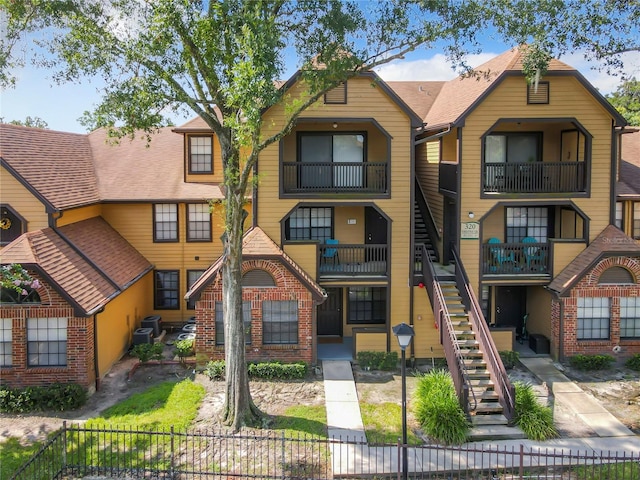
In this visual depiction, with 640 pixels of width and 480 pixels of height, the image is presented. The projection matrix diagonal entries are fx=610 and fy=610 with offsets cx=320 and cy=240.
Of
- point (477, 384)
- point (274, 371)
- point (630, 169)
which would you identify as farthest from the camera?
point (630, 169)

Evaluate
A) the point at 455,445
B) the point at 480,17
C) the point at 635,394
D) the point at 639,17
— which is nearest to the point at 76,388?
the point at 455,445

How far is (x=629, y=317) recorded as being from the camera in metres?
20.5

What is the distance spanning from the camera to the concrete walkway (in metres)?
13.3

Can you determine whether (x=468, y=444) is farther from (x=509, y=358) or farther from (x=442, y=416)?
(x=509, y=358)

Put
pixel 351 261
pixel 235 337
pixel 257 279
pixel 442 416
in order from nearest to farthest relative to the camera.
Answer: pixel 442 416, pixel 235 337, pixel 257 279, pixel 351 261

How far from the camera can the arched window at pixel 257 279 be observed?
64.0 feet

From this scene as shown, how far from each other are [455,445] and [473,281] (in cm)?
748

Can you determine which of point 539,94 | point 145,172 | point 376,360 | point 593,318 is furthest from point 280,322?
point 539,94

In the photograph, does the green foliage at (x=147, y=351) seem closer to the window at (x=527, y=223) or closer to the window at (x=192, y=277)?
the window at (x=192, y=277)

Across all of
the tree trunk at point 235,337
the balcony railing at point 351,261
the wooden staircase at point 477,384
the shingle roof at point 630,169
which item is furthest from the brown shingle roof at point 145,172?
the shingle roof at point 630,169

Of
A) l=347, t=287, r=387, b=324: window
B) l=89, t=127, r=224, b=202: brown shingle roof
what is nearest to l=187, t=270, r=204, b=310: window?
A: l=89, t=127, r=224, b=202: brown shingle roof

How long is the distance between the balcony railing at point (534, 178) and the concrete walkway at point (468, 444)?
6.33m

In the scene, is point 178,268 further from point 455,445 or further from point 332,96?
point 455,445

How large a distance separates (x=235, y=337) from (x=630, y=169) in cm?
1848
